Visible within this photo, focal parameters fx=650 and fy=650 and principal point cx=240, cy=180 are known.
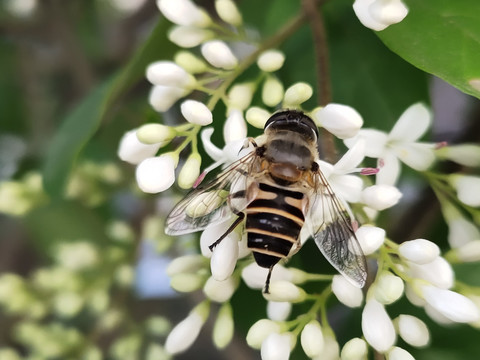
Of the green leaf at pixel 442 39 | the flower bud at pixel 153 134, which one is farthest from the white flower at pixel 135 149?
the green leaf at pixel 442 39

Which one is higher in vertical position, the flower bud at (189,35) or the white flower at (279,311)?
the flower bud at (189,35)

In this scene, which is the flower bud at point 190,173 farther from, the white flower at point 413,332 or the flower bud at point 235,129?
the white flower at point 413,332

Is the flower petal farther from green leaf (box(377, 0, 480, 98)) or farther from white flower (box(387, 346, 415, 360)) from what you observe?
white flower (box(387, 346, 415, 360))

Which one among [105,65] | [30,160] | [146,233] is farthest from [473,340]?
[105,65]

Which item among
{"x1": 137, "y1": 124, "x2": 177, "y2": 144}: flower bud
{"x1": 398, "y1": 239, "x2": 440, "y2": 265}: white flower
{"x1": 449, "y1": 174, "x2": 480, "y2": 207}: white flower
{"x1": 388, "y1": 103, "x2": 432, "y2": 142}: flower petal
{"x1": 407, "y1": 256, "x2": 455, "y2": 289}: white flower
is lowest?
{"x1": 449, "y1": 174, "x2": 480, "y2": 207}: white flower

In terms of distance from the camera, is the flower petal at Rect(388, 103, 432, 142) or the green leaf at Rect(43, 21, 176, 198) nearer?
the flower petal at Rect(388, 103, 432, 142)

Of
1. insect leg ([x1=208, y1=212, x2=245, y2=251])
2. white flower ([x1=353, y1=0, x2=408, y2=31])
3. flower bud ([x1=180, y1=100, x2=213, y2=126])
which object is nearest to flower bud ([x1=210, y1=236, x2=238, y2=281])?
insect leg ([x1=208, y1=212, x2=245, y2=251])

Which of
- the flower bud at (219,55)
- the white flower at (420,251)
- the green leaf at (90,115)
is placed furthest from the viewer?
the green leaf at (90,115)
